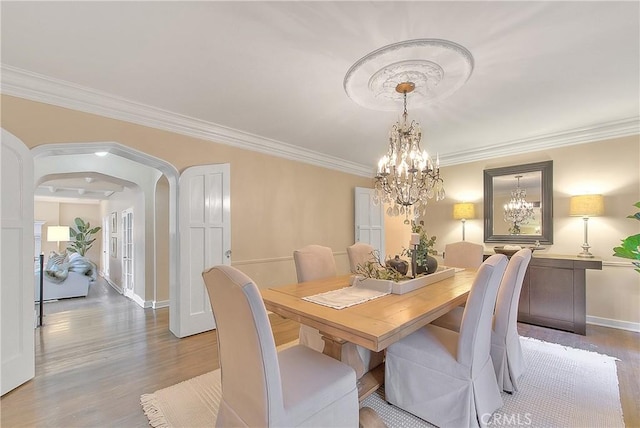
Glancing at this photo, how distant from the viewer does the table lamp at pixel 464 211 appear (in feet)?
14.0

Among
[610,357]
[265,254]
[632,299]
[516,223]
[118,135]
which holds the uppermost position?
[118,135]

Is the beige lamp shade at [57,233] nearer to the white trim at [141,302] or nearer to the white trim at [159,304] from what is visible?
the white trim at [141,302]

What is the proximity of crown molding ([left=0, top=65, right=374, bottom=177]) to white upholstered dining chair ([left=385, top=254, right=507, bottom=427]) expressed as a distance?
2.99 m

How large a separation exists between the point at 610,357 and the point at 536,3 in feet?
10.1

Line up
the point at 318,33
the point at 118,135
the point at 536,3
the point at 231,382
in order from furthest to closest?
the point at 118,135 → the point at 318,33 → the point at 536,3 → the point at 231,382

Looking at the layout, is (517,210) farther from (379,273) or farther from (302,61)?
(302,61)

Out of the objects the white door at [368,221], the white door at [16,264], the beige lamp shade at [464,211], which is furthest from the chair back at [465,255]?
the white door at [16,264]

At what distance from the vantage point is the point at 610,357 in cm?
254

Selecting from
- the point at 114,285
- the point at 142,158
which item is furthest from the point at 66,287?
the point at 142,158

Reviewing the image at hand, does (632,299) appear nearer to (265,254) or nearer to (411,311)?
(411,311)

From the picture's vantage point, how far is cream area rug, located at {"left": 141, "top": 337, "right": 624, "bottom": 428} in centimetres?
172

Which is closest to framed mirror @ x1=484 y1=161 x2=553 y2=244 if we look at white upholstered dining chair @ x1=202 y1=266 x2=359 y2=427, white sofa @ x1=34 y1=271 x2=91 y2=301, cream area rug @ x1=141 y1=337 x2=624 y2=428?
cream area rug @ x1=141 y1=337 x2=624 y2=428

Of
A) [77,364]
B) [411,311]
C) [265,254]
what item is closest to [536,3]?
[411,311]

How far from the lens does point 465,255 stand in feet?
10.7
